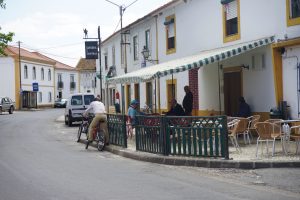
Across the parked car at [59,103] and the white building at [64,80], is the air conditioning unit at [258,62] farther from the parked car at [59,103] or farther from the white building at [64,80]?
the white building at [64,80]

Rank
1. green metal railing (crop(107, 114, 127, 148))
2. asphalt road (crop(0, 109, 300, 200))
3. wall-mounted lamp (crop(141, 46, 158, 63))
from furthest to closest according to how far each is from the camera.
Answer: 1. wall-mounted lamp (crop(141, 46, 158, 63))
2. green metal railing (crop(107, 114, 127, 148))
3. asphalt road (crop(0, 109, 300, 200))

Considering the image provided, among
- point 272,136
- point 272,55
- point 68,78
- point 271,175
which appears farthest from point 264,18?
point 68,78

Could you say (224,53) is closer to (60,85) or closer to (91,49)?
(91,49)

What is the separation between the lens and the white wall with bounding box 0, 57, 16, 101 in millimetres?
55844

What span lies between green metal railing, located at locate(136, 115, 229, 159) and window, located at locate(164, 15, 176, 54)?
31.6ft

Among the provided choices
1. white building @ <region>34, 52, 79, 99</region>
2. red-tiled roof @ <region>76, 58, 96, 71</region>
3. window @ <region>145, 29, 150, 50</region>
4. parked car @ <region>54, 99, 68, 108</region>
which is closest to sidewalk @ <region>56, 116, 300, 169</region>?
window @ <region>145, 29, 150, 50</region>

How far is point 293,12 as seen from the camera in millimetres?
13367

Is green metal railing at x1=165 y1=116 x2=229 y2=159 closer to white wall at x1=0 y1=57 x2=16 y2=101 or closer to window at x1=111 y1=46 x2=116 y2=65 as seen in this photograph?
window at x1=111 y1=46 x2=116 y2=65

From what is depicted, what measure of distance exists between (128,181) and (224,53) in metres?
6.53

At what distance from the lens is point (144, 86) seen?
26.5 metres

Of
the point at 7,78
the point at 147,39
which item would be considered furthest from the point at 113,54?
the point at 7,78

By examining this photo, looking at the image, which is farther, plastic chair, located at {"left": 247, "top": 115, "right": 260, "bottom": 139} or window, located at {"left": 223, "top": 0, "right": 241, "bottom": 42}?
window, located at {"left": 223, "top": 0, "right": 241, "bottom": 42}

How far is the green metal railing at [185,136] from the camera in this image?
10625 mm

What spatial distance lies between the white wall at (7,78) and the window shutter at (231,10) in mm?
43384
